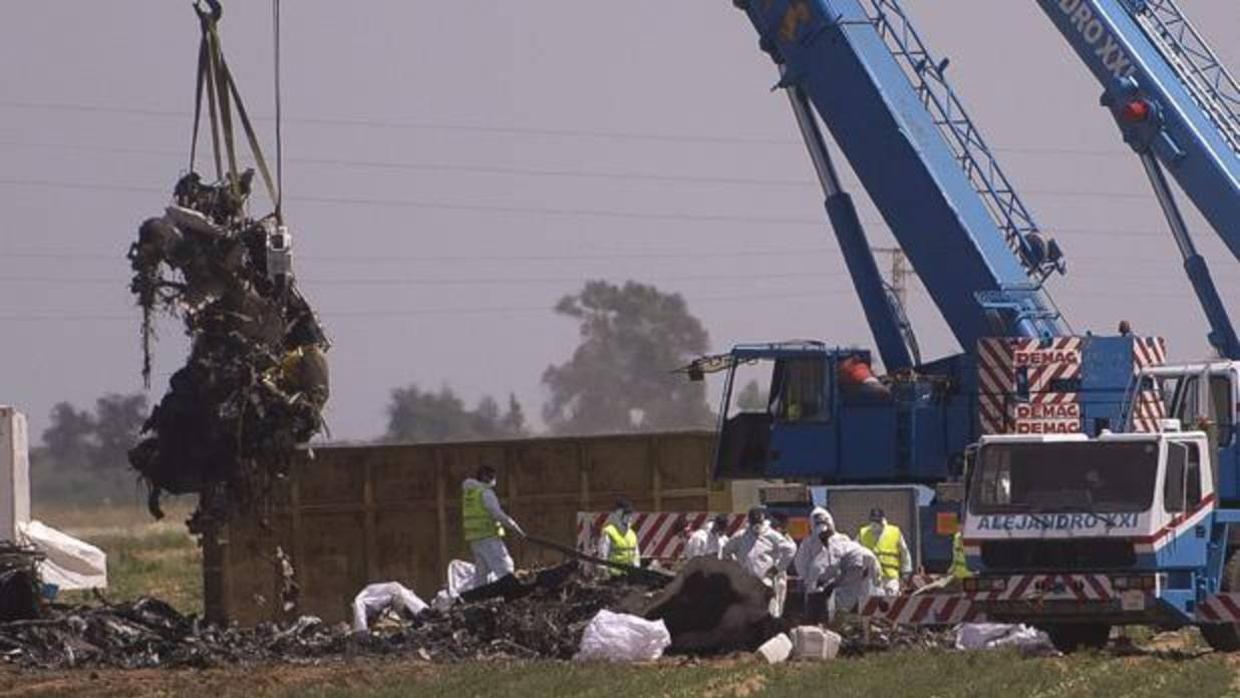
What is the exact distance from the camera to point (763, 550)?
28594 millimetres

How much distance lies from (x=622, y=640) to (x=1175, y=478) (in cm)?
482

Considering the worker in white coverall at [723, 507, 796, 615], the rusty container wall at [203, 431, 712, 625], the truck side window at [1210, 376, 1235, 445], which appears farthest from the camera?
the rusty container wall at [203, 431, 712, 625]

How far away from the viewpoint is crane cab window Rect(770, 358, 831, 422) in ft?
106

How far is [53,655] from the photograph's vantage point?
84.1 ft

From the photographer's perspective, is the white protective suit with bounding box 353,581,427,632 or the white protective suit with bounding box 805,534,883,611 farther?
the white protective suit with bounding box 353,581,427,632

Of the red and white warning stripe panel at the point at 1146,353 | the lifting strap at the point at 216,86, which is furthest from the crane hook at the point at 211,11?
the red and white warning stripe panel at the point at 1146,353

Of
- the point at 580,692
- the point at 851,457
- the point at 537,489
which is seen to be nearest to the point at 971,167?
the point at 851,457

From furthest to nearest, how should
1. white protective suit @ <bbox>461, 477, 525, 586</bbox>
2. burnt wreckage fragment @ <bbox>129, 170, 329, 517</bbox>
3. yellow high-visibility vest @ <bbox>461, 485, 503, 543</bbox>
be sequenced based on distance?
white protective suit @ <bbox>461, 477, 525, 586</bbox> < yellow high-visibility vest @ <bbox>461, 485, 503, 543</bbox> < burnt wreckage fragment @ <bbox>129, 170, 329, 517</bbox>

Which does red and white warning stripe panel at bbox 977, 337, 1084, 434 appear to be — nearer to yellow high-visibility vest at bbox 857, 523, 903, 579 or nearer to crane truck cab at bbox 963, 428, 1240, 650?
yellow high-visibility vest at bbox 857, 523, 903, 579

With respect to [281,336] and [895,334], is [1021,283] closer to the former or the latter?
[895,334]

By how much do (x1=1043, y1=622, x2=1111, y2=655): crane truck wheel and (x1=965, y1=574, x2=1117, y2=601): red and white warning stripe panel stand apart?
793mm

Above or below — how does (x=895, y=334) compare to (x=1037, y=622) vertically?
above

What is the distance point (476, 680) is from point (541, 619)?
4267mm

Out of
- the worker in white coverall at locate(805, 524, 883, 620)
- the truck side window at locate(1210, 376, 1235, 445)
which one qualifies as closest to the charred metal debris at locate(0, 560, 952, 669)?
the worker in white coverall at locate(805, 524, 883, 620)
